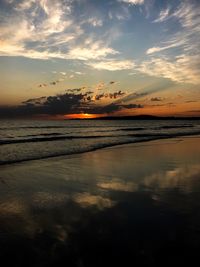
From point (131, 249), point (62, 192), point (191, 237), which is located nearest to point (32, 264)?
point (131, 249)

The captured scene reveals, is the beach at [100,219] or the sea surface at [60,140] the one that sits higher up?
the beach at [100,219]

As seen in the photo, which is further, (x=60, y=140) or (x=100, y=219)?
(x=60, y=140)

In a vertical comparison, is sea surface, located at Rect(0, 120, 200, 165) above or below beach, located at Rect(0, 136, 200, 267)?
below

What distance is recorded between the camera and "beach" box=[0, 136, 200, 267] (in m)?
5.13

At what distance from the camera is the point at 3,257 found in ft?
16.5

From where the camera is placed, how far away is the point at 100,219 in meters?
6.90

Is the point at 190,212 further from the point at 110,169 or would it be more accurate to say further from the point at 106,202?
the point at 110,169

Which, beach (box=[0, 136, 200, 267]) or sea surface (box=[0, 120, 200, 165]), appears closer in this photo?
beach (box=[0, 136, 200, 267])

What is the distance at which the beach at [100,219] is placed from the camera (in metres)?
5.13

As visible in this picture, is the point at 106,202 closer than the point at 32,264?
No

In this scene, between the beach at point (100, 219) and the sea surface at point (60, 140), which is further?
the sea surface at point (60, 140)

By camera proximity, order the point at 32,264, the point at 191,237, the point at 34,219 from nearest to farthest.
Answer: the point at 32,264 < the point at 191,237 < the point at 34,219

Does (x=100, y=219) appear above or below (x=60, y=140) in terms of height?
above

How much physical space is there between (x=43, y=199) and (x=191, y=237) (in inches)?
185
